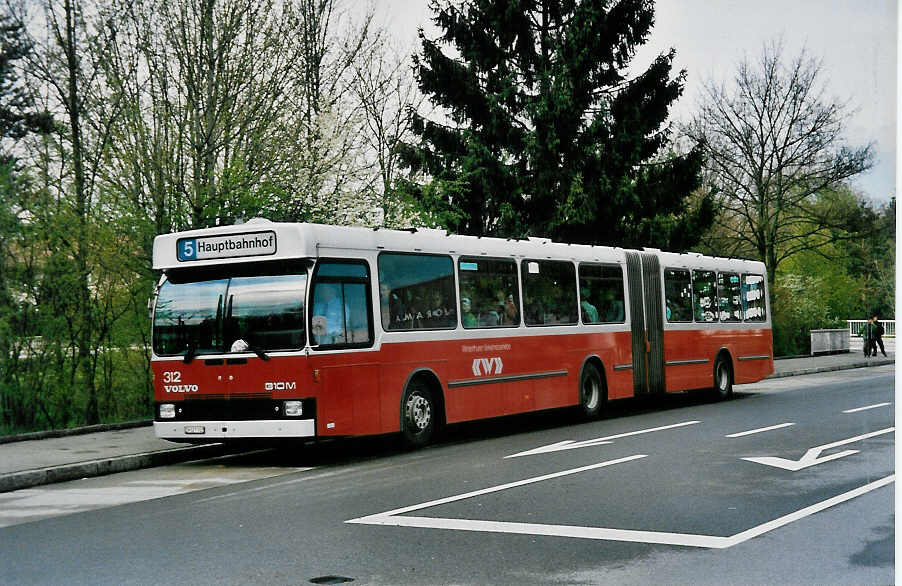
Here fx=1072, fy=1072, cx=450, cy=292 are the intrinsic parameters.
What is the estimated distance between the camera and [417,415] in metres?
14.0

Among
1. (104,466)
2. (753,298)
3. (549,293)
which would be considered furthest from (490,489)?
(753,298)

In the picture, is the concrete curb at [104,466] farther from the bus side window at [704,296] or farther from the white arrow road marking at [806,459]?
the bus side window at [704,296]

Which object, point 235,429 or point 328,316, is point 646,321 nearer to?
point 328,316

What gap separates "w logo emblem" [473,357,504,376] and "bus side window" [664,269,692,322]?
19.0 feet

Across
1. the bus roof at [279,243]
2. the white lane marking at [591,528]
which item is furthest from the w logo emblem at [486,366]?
the white lane marking at [591,528]

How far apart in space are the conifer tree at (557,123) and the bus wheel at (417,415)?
52.2ft

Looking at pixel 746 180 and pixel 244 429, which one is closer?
pixel 244 429

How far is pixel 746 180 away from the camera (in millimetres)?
39469

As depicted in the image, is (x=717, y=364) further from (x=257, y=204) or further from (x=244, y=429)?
(x=244, y=429)

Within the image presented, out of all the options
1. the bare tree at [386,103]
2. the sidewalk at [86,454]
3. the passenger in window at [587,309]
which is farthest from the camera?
the bare tree at [386,103]

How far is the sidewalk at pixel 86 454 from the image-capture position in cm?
1184

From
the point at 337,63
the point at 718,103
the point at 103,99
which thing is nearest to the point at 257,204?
the point at 103,99

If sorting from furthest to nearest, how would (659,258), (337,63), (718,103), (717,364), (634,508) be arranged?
(718,103)
(337,63)
(717,364)
(659,258)
(634,508)

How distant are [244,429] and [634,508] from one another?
535 cm
